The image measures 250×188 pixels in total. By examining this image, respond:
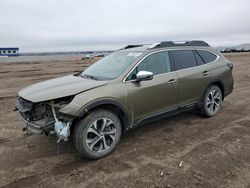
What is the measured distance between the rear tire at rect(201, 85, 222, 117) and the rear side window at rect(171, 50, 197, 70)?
815mm

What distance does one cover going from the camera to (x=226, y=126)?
17.9 ft

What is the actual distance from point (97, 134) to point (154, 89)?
138 centimetres

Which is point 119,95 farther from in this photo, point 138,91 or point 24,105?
point 24,105

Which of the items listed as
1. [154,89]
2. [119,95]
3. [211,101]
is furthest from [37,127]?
[211,101]

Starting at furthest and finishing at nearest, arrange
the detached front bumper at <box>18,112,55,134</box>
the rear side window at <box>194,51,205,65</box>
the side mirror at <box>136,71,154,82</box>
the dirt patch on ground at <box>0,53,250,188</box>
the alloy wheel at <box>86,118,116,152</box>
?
the rear side window at <box>194,51,205,65</box>
the side mirror at <box>136,71,154,82</box>
the alloy wheel at <box>86,118,116,152</box>
the detached front bumper at <box>18,112,55,134</box>
the dirt patch on ground at <box>0,53,250,188</box>

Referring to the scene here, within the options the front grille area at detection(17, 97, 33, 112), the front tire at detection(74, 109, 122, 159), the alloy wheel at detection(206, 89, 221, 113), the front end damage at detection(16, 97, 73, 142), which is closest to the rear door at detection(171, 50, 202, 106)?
the alloy wheel at detection(206, 89, 221, 113)

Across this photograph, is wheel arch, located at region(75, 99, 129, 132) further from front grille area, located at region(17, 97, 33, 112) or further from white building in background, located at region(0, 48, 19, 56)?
white building in background, located at region(0, 48, 19, 56)

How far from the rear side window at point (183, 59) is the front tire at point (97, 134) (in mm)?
1935

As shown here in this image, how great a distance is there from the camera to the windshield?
468cm

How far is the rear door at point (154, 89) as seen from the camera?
4477mm

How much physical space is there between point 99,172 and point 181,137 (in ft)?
6.32

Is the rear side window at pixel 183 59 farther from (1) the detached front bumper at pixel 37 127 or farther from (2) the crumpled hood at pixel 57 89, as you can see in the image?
(1) the detached front bumper at pixel 37 127

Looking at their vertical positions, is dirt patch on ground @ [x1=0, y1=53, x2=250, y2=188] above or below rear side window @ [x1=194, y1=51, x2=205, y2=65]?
below

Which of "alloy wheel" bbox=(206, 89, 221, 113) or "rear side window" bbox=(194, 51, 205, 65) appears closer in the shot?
"rear side window" bbox=(194, 51, 205, 65)
